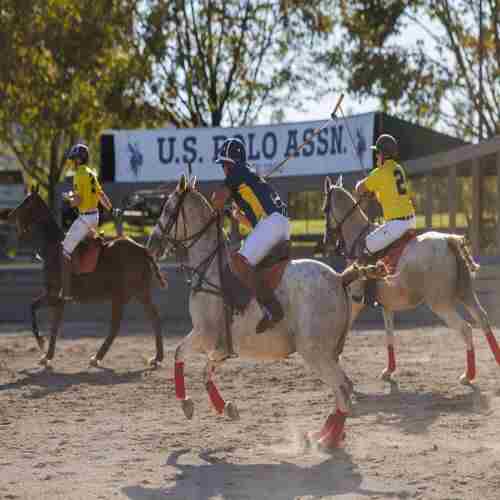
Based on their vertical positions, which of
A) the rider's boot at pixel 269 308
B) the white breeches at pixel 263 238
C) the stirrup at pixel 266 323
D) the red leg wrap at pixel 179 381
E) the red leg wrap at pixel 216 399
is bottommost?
the red leg wrap at pixel 216 399

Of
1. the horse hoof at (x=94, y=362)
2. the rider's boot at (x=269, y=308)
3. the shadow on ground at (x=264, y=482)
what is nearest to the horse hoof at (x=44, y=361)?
the horse hoof at (x=94, y=362)

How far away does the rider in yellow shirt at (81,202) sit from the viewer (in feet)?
45.9

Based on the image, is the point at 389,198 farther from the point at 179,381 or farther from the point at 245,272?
the point at 179,381

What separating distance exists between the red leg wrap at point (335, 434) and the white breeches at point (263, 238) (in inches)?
61.1

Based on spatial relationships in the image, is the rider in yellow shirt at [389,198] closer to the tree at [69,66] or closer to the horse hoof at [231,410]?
the horse hoof at [231,410]

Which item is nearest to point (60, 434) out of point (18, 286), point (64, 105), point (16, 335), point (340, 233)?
point (340, 233)

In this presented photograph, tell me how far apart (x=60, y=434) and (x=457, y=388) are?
465cm

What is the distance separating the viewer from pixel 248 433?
948 cm

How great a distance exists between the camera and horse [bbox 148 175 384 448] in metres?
8.91

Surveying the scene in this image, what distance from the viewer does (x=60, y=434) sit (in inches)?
378

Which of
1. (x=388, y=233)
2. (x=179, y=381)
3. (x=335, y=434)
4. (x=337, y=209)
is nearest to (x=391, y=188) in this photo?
(x=388, y=233)

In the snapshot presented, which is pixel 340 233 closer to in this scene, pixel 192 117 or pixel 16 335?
pixel 16 335

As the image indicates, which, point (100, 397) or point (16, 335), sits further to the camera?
point (16, 335)

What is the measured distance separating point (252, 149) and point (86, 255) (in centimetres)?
913
